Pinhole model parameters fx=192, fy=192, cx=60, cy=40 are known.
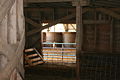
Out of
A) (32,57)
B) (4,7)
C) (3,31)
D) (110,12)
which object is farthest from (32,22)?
(4,7)

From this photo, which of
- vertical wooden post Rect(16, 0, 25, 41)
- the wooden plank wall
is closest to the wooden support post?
the wooden plank wall

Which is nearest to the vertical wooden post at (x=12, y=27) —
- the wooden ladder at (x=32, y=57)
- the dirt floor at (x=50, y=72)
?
the dirt floor at (x=50, y=72)

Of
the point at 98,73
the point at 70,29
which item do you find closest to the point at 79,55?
the point at 98,73

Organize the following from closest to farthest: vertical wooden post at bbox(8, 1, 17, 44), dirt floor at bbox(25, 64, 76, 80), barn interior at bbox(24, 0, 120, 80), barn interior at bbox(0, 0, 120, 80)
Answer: vertical wooden post at bbox(8, 1, 17, 44) → barn interior at bbox(0, 0, 120, 80) → barn interior at bbox(24, 0, 120, 80) → dirt floor at bbox(25, 64, 76, 80)

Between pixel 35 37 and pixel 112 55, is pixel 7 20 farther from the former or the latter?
pixel 35 37

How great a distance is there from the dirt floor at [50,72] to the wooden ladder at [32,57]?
0.32 metres

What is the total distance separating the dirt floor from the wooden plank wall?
8137mm

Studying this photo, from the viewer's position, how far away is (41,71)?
11086 millimetres

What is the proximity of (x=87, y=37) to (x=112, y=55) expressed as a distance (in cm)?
344

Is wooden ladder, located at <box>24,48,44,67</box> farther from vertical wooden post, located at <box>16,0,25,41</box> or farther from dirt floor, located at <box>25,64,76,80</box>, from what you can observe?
vertical wooden post, located at <box>16,0,25,41</box>

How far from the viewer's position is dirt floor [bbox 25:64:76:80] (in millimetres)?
9797

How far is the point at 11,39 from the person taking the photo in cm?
160

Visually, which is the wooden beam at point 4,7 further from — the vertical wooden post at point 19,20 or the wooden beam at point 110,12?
the wooden beam at point 110,12

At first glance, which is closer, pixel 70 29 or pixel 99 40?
pixel 99 40
